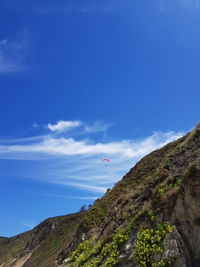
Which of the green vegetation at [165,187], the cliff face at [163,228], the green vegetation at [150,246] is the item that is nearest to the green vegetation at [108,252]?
the cliff face at [163,228]

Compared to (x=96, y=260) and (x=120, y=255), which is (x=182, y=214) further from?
(x=96, y=260)

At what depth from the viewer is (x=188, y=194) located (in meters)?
11.2

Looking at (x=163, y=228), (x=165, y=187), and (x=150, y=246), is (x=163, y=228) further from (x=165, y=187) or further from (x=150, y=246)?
(x=165, y=187)

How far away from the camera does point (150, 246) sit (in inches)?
419

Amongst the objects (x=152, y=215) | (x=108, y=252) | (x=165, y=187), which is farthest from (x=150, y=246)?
(x=108, y=252)

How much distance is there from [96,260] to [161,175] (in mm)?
5337

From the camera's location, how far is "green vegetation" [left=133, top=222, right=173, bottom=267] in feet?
33.8

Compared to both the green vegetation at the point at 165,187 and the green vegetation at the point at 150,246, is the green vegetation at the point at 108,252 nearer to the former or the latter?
the green vegetation at the point at 150,246

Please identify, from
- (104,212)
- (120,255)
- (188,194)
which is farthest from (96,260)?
(104,212)

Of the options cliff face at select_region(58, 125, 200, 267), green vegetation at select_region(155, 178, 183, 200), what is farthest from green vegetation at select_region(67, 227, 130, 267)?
green vegetation at select_region(155, 178, 183, 200)

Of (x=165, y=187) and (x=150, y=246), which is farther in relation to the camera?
(x=165, y=187)

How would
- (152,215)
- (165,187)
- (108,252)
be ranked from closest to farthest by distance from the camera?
(152,215)
(165,187)
(108,252)

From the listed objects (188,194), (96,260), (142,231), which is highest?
(188,194)

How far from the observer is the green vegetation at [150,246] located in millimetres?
10297
